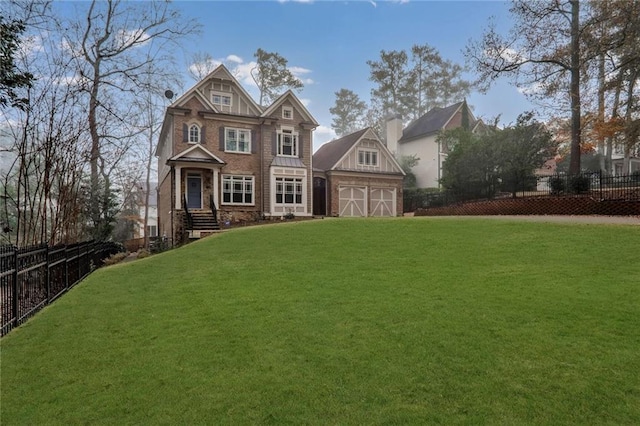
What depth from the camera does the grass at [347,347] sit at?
10.7 ft

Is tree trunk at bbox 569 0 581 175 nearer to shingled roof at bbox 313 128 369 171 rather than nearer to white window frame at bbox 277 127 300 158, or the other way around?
shingled roof at bbox 313 128 369 171

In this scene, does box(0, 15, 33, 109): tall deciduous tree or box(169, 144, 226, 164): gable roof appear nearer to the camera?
box(0, 15, 33, 109): tall deciduous tree

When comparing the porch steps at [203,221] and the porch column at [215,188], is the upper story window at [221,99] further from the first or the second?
the porch steps at [203,221]

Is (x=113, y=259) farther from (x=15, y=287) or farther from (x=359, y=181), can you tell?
(x=359, y=181)

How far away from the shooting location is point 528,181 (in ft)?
66.1

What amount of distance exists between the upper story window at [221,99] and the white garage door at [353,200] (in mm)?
9275

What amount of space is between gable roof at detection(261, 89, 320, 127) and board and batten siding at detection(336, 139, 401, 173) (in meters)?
3.53

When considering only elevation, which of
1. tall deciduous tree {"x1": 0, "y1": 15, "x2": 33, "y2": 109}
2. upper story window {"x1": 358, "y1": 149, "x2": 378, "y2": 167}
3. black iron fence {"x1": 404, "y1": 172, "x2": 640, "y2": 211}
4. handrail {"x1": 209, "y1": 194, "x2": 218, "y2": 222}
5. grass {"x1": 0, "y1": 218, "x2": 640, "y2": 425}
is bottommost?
grass {"x1": 0, "y1": 218, "x2": 640, "y2": 425}

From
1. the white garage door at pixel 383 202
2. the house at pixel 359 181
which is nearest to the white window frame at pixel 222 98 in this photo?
the house at pixel 359 181

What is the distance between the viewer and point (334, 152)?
2898cm

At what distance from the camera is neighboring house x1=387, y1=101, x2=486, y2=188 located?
1335 inches

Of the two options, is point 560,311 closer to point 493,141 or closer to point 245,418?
point 245,418

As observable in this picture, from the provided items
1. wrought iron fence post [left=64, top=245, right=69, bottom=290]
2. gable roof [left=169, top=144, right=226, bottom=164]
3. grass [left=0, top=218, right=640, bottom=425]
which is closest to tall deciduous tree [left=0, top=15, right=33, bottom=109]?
wrought iron fence post [left=64, top=245, right=69, bottom=290]

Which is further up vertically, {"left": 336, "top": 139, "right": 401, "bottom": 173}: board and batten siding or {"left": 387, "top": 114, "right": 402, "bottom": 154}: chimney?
{"left": 387, "top": 114, "right": 402, "bottom": 154}: chimney
